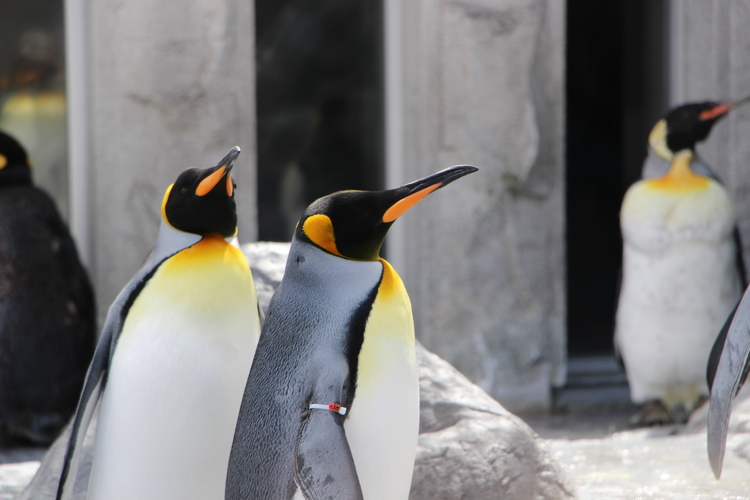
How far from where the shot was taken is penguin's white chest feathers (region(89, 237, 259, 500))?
1670mm

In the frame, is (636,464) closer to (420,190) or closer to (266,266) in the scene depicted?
(266,266)

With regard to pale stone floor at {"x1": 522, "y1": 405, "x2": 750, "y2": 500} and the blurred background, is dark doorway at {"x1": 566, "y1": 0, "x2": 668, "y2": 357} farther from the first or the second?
pale stone floor at {"x1": 522, "y1": 405, "x2": 750, "y2": 500}

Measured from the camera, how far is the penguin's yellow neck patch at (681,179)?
349cm

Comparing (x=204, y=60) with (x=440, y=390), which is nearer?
(x=440, y=390)

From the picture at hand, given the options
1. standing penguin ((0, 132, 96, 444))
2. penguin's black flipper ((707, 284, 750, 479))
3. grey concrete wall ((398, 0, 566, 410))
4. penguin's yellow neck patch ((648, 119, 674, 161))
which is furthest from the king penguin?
penguin's yellow neck patch ((648, 119, 674, 161))

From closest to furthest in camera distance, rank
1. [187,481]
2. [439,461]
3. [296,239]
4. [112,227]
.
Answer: [296,239] < [187,481] < [439,461] < [112,227]

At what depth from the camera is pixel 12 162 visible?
314 centimetres

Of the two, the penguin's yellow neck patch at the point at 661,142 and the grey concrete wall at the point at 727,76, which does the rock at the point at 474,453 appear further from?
the grey concrete wall at the point at 727,76

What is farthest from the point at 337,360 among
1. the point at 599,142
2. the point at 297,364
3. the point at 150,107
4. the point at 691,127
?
the point at 599,142

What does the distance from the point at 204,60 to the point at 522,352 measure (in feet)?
5.81

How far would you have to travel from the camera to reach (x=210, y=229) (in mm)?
1763

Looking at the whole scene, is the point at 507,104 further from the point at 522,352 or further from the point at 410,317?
the point at 410,317

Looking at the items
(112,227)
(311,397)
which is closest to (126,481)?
(311,397)

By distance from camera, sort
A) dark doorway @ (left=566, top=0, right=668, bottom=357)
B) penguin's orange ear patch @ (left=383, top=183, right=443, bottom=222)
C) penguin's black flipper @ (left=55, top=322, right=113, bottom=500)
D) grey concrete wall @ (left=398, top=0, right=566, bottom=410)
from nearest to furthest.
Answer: penguin's orange ear patch @ (left=383, top=183, right=443, bottom=222) → penguin's black flipper @ (left=55, top=322, right=113, bottom=500) → grey concrete wall @ (left=398, top=0, right=566, bottom=410) → dark doorway @ (left=566, top=0, right=668, bottom=357)
